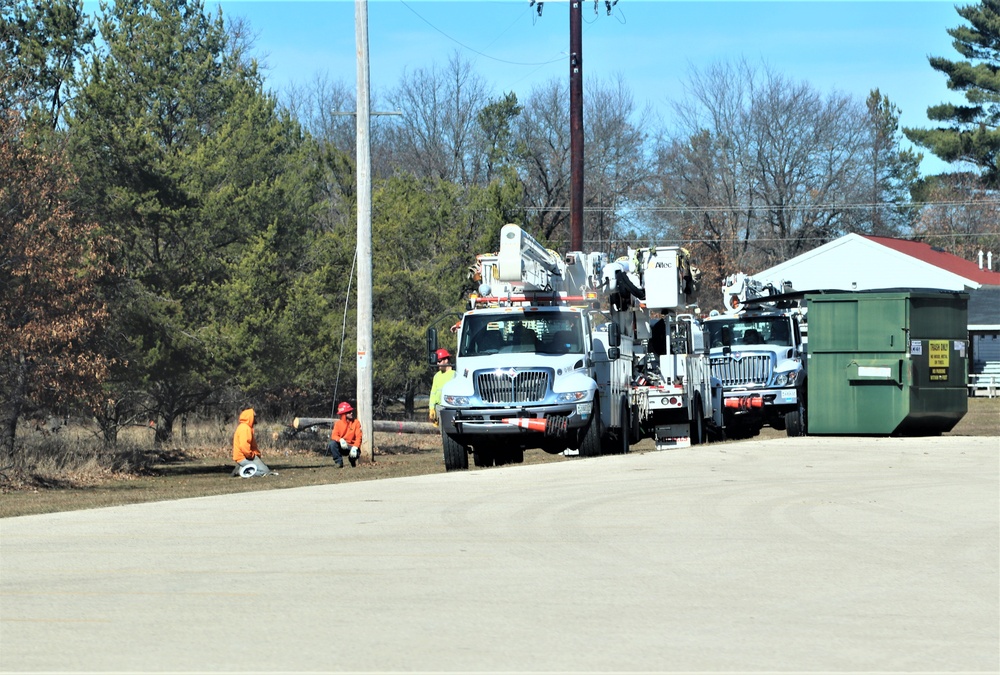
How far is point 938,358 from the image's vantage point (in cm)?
2592

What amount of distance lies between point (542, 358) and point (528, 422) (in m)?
1.08

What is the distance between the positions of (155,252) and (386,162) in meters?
38.6

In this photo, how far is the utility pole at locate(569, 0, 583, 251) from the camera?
32.3 metres

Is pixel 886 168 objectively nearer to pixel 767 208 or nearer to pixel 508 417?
pixel 767 208

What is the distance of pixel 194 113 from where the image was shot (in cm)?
3947

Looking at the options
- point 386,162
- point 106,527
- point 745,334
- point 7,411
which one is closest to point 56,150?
point 7,411

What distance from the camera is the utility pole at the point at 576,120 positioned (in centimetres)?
3228

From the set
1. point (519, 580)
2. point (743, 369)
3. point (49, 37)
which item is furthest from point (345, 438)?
→ point (49, 37)

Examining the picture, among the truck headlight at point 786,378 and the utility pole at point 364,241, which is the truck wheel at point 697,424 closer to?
the truck headlight at point 786,378

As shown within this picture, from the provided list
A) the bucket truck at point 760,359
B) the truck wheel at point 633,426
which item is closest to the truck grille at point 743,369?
the bucket truck at point 760,359

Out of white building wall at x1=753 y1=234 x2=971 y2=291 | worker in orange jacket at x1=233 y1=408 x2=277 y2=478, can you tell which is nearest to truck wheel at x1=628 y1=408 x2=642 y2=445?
worker in orange jacket at x1=233 y1=408 x2=277 y2=478

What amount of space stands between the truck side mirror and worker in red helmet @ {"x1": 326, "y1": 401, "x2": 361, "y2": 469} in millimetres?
4021

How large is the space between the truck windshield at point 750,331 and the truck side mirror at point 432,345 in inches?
320

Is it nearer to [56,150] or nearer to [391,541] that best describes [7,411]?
[56,150]
